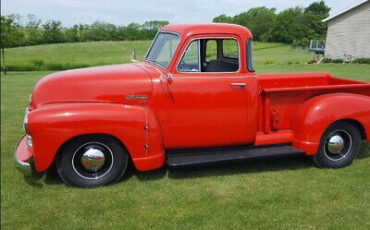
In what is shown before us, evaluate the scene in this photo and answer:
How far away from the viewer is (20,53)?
4031 cm

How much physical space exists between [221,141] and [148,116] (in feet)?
3.38

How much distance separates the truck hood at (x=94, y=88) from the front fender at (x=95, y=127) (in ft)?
0.34

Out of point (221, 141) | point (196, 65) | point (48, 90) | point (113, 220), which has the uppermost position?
point (196, 65)

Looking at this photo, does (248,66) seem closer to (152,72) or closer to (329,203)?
(152,72)

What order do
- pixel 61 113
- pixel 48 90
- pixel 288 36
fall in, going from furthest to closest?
pixel 288 36 < pixel 48 90 < pixel 61 113

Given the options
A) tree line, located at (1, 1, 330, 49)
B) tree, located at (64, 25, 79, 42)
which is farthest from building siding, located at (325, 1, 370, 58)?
tree, located at (64, 25, 79, 42)

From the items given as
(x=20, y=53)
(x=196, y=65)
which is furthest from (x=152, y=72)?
(x=20, y=53)

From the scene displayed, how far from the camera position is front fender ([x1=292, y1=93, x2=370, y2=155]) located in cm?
476

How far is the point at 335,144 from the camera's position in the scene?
16.2ft

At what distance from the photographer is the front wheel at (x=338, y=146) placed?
494cm

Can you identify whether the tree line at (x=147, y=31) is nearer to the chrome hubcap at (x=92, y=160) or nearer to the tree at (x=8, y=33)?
the tree at (x=8, y=33)

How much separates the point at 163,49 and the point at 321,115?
88.3 inches

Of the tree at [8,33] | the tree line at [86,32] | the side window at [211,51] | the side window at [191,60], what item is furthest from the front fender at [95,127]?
the tree line at [86,32]

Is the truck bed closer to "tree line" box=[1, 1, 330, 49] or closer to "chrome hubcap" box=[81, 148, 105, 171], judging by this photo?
"chrome hubcap" box=[81, 148, 105, 171]
